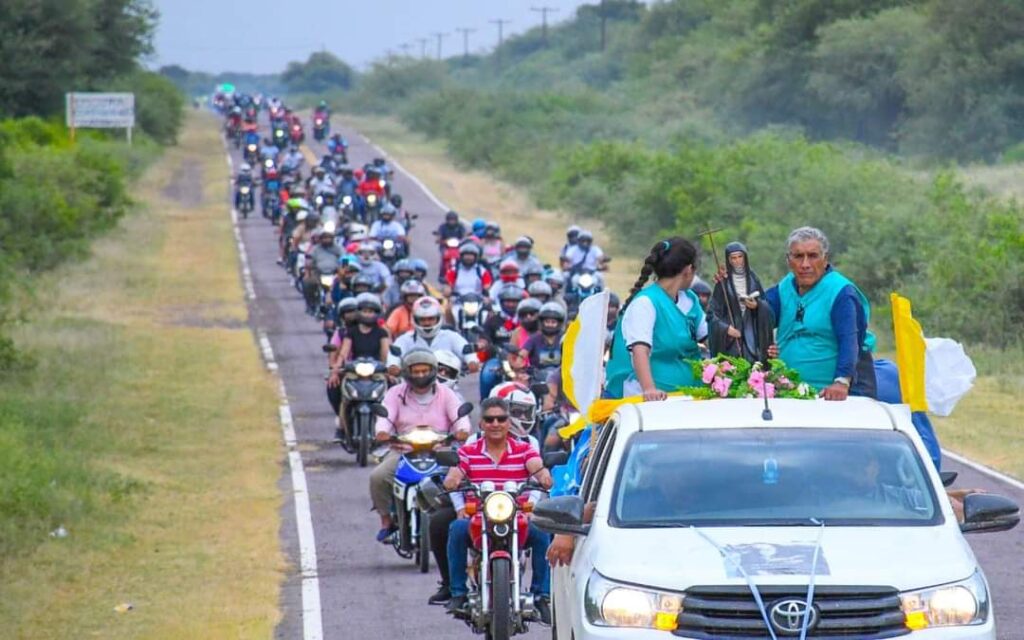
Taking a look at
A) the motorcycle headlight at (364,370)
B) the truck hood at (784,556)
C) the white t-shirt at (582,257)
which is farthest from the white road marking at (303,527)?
the truck hood at (784,556)

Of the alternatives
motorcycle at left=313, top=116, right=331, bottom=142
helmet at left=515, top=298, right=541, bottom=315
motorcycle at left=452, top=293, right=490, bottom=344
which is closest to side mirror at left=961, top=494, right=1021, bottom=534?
helmet at left=515, top=298, right=541, bottom=315

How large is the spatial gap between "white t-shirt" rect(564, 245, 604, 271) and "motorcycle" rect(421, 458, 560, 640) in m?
19.4

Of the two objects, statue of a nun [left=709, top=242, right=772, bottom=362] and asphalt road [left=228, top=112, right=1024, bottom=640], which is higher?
statue of a nun [left=709, top=242, right=772, bottom=362]

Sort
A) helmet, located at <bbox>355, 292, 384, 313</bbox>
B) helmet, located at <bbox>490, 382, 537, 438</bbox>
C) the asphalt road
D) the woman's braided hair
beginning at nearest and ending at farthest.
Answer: the woman's braided hair < the asphalt road < helmet, located at <bbox>490, 382, 537, 438</bbox> < helmet, located at <bbox>355, 292, 384, 313</bbox>

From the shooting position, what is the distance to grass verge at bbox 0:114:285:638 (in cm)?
1508

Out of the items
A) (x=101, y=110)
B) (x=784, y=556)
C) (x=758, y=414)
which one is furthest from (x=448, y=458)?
(x=101, y=110)

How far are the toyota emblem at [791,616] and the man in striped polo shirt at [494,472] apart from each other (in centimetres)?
422

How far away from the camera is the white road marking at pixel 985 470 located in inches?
748

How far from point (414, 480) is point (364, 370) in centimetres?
614

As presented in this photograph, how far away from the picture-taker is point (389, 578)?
15492 mm

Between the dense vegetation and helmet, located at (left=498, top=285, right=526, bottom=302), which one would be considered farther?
the dense vegetation

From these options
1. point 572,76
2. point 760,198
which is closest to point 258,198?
point 760,198

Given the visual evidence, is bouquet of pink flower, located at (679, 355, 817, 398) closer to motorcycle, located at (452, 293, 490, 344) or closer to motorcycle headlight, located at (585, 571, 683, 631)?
motorcycle headlight, located at (585, 571, 683, 631)

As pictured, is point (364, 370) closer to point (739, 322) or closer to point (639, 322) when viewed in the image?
point (739, 322)
